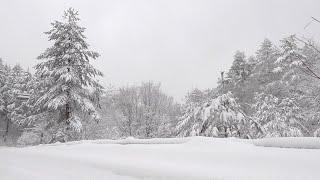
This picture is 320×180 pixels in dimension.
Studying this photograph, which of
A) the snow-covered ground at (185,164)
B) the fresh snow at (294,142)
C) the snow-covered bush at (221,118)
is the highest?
the snow-covered bush at (221,118)

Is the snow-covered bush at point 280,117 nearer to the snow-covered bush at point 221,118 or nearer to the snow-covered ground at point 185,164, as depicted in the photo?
the snow-covered bush at point 221,118

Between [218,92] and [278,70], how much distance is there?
48.9ft

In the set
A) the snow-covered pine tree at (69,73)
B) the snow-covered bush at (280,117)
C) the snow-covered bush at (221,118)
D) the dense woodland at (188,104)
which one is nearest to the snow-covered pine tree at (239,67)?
the dense woodland at (188,104)

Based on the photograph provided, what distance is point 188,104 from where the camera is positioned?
83.1 ft

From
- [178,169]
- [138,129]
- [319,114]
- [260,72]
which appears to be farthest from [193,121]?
[138,129]

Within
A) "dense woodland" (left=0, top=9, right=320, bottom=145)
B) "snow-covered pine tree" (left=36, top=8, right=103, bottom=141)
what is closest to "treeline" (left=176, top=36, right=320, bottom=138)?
"dense woodland" (left=0, top=9, right=320, bottom=145)

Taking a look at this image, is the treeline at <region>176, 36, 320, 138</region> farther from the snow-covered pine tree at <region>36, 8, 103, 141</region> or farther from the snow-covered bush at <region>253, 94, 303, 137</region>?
the snow-covered pine tree at <region>36, 8, 103, 141</region>

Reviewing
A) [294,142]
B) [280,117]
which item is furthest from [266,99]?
[294,142]

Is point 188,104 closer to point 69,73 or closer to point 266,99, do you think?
point 266,99

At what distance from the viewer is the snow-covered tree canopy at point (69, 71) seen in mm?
19016

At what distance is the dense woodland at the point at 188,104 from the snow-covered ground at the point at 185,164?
875 millimetres

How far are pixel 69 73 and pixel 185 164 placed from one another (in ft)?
52.2

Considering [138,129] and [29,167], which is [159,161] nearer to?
[29,167]

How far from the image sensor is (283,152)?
3348 mm
